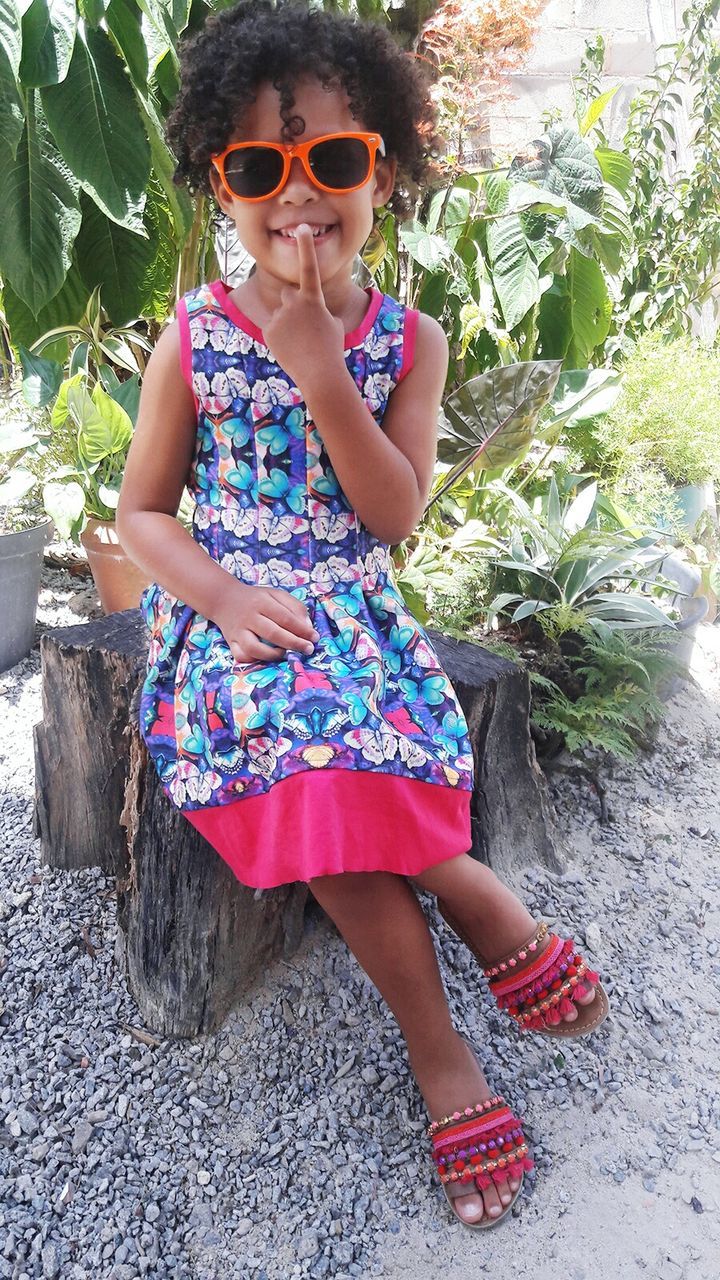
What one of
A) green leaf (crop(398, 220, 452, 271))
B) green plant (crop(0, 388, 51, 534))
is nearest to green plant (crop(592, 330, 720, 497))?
green leaf (crop(398, 220, 452, 271))

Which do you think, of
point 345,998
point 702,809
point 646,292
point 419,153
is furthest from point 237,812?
point 646,292

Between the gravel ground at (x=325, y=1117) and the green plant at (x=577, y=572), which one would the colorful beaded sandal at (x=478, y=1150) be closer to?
the gravel ground at (x=325, y=1117)

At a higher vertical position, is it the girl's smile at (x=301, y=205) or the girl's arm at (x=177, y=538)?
the girl's smile at (x=301, y=205)

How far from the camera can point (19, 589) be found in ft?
8.56

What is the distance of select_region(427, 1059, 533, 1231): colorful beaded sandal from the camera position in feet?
3.99

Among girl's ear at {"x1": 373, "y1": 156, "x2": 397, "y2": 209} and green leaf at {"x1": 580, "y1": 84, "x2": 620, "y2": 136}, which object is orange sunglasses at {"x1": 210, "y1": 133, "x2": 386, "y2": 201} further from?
green leaf at {"x1": 580, "y1": 84, "x2": 620, "y2": 136}

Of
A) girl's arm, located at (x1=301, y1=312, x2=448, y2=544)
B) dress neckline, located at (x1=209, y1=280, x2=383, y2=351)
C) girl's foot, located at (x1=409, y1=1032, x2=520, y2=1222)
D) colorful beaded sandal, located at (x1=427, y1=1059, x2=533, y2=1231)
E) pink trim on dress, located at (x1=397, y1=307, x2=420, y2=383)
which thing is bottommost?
colorful beaded sandal, located at (x1=427, y1=1059, x2=533, y2=1231)

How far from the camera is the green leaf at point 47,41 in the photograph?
6.02 ft

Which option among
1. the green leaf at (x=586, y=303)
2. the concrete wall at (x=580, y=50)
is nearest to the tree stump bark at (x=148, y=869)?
the green leaf at (x=586, y=303)

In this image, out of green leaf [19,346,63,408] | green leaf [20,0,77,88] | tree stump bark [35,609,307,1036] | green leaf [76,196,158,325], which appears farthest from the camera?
green leaf [19,346,63,408]

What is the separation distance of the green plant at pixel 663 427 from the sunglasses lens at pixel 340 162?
78.1 inches

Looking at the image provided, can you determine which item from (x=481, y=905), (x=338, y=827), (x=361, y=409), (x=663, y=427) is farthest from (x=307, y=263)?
(x=663, y=427)

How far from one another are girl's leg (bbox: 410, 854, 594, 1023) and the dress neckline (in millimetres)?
717

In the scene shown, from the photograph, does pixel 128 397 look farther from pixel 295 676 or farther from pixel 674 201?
pixel 674 201
